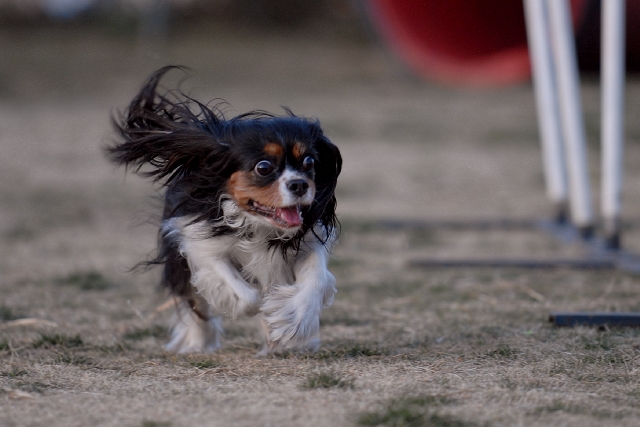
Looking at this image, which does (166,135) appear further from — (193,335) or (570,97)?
(570,97)

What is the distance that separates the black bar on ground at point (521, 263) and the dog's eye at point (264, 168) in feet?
7.68

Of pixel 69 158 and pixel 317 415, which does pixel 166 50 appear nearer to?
pixel 69 158

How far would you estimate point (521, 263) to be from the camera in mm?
5191

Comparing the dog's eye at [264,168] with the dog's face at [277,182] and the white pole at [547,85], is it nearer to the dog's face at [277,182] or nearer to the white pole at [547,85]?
the dog's face at [277,182]

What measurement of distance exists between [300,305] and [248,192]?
44 cm

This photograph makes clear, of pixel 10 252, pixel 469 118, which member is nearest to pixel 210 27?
pixel 469 118

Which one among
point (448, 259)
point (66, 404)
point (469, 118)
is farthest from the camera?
point (469, 118)

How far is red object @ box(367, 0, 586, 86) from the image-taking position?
38.8 ft

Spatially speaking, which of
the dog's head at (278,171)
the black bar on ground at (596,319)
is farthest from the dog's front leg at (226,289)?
the black bar on ground at (596,319)

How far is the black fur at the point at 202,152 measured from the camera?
3.21 metres

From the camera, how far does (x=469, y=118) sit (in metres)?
12.7

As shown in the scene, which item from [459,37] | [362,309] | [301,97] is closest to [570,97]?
[362,309]

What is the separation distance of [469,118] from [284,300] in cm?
998

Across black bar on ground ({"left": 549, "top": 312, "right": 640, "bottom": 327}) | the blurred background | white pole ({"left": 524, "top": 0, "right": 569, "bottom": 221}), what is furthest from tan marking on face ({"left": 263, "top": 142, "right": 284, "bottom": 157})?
white pole ({"left": 524, "top": 0, "right": 569, "bottom": 221})
